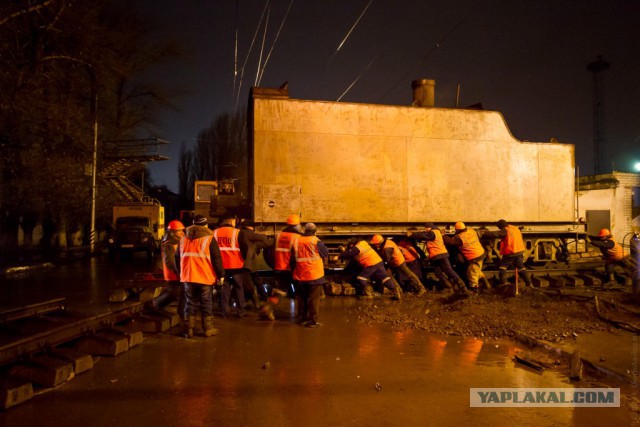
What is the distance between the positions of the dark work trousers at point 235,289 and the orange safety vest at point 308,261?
118 centimetres

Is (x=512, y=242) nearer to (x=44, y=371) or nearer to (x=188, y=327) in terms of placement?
(x=188, y=327)

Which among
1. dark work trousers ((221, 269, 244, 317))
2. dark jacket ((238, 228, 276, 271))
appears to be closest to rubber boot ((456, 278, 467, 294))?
dark jacket ((238, 228, 276, 271))

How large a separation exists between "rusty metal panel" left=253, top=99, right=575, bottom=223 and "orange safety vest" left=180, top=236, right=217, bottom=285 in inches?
129

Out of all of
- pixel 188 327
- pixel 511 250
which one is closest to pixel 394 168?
pixel 511 250

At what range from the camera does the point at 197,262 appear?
6.50 metres

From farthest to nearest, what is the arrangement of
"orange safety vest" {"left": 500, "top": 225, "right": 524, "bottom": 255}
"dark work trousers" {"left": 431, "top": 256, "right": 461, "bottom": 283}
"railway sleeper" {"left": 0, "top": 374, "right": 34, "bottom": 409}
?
"orange safety vest" {"left": 500, "top": 225, "right": 524, "bottom": 255} → "dark work trousers" {"left": 431, "top": 256, "right": 461, "bottom": 283} → "railway sleeper" {"left": 0, "top": 374, "right": 34, "bottom": 409}

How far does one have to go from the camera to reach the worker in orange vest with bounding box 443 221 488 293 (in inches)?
380

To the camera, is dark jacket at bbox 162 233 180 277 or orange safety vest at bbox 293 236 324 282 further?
dark jacket at bbox 162 233 180 277

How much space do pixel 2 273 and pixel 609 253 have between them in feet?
59.5

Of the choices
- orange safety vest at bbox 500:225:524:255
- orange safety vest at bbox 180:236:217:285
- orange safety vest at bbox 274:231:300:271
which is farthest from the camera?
orange safety vest at bbox 500:225:524:255

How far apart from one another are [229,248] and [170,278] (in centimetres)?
108

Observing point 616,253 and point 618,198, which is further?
point 618,198

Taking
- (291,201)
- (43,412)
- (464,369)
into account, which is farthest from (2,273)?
(464,369)

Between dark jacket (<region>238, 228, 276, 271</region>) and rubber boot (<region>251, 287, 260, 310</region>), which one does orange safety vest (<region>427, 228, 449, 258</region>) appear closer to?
dark jacket (<region>238, 228, 276, 271</region>)
